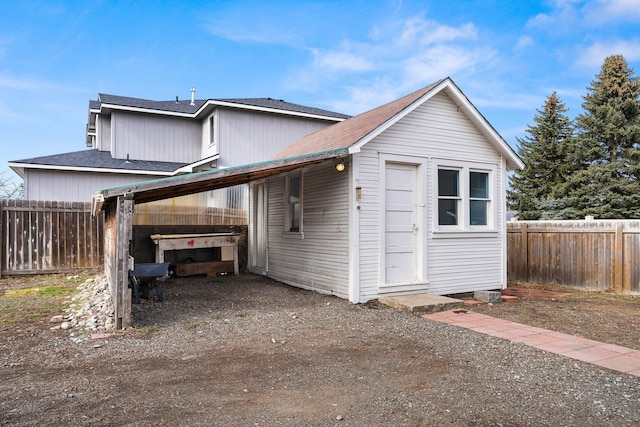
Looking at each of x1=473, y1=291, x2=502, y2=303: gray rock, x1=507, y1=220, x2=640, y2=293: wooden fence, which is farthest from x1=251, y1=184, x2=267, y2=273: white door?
x1=507, y1=220, x2=640, y2=293: wooden fence

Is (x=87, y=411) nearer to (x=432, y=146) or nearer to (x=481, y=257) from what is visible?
(x=432, y=146)

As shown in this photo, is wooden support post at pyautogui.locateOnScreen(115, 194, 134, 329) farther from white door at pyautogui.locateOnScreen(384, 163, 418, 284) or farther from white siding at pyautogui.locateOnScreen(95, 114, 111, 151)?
white siding at pyautogui.locateOnScreen(95, 114, 111, 151)

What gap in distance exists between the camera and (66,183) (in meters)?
14.9

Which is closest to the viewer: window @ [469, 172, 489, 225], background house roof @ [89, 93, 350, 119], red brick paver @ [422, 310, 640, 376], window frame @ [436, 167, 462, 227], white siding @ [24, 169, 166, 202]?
red brick paver @ [422, 310, 640, 376]

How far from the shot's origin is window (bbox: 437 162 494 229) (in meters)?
8.65

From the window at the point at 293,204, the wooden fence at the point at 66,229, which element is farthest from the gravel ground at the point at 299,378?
the wooden fence at the point at 66,229

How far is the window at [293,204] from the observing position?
32.1 feet

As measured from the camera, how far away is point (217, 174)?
6.43m

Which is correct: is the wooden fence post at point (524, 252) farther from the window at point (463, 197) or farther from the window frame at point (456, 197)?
the window frame at point (456, 197)

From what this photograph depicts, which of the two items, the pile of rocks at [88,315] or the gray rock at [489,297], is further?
the gray rock at [489,297]

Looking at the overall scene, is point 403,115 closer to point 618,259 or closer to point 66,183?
point 618,259

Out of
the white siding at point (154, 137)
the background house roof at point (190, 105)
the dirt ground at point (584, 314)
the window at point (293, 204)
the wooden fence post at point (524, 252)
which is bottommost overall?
the dirt ground at point (584, 314)

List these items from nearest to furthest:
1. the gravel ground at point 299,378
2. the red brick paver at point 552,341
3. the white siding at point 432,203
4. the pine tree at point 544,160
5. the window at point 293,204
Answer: the gravel ground at point 299,378 < the red brick paver at point 552,341 < the white siding at point 432,203 < the window at point 293,204 < the pine tree at point 544,160

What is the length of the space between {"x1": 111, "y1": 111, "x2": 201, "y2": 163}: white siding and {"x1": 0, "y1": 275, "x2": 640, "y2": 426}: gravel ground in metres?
11.9
